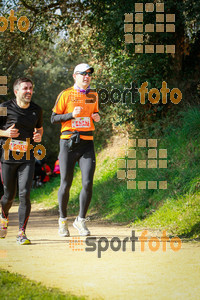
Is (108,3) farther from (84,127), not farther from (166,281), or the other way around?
(166,281)

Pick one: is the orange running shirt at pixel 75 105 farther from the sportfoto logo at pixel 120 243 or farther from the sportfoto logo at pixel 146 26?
the sportfoto logo at pixel 146 26

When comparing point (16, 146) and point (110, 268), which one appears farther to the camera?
point (16, 146)

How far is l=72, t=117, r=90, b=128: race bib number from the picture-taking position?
7594 millimetres

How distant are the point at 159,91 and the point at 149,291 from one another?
8.99 meters

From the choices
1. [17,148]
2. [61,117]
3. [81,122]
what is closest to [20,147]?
[17,148]

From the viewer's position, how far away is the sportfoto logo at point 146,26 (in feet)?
38.0

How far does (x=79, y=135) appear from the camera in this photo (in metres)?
7.55

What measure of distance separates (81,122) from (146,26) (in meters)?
4.95

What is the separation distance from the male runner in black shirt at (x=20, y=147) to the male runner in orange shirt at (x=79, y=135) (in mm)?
518

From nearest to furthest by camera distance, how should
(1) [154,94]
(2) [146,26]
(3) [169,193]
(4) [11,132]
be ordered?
(4) [11,132]
(3) [169,193]
(2) [146,26]
(1) [154,94]

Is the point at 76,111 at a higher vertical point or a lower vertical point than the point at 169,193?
higher

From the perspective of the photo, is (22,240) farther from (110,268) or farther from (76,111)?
(110,268)

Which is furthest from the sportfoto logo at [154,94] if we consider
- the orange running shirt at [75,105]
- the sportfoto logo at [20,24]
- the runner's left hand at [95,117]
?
the runner's left hand at [95,117]

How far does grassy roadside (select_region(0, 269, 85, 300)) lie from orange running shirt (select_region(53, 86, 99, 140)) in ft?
10.6
